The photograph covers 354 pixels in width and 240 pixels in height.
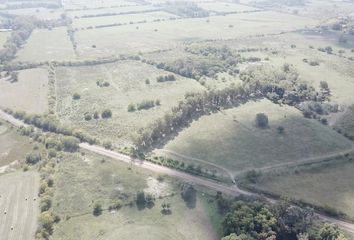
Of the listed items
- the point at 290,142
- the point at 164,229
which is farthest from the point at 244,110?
the point at 164,229

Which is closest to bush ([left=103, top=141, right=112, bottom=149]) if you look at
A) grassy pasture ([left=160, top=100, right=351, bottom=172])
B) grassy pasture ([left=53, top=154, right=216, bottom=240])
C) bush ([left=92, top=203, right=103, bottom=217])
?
grassy pasture ([left=53, top=154, right=216, bottom=240])

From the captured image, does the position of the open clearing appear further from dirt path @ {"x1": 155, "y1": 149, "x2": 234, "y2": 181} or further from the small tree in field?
the small tree in field

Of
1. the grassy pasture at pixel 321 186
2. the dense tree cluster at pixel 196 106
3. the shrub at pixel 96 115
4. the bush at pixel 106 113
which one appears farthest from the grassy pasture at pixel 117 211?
the bush at pixel 106 113

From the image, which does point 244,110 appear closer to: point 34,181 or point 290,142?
point 290,142

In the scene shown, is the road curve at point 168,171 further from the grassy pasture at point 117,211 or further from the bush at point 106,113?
the bush at point 106,113

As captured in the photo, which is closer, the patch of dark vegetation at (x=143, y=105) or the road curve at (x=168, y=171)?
the road curve at (x=168, y=171)

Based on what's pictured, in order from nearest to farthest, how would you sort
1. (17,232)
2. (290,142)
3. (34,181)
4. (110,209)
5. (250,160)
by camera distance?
(17,232) → (110,209) → (34,181) → (250,160) → (290,142)
